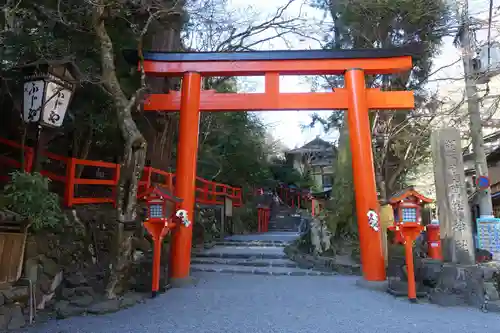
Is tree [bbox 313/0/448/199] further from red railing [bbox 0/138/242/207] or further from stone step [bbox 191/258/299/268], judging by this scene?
red railing [bbox 0/138/242/207]

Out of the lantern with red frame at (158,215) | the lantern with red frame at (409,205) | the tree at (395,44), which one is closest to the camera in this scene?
the lantern with red frame at (409,205)

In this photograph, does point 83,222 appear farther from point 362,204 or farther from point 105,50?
point 362,204

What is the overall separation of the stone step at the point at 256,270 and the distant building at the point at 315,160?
67.5 ft

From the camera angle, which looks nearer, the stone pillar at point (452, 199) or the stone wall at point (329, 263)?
the stone pillar at point (452, 199)

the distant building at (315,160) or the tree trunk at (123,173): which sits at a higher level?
the distant building at (315,160)

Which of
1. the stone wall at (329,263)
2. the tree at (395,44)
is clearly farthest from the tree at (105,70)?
the stone wall at (329,263)

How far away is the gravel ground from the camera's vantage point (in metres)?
4.67

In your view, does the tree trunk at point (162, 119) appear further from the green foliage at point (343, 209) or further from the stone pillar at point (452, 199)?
the stone pillar at point (452, 199)

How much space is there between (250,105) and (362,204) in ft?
11.3

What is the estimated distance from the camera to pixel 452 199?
708 cm

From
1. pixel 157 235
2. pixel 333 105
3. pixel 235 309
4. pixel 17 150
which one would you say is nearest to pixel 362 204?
pixel 333 105

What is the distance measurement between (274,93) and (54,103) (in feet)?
15.6

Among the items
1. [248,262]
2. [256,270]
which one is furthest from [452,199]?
[248,262]

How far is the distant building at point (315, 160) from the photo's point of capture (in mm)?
30528
